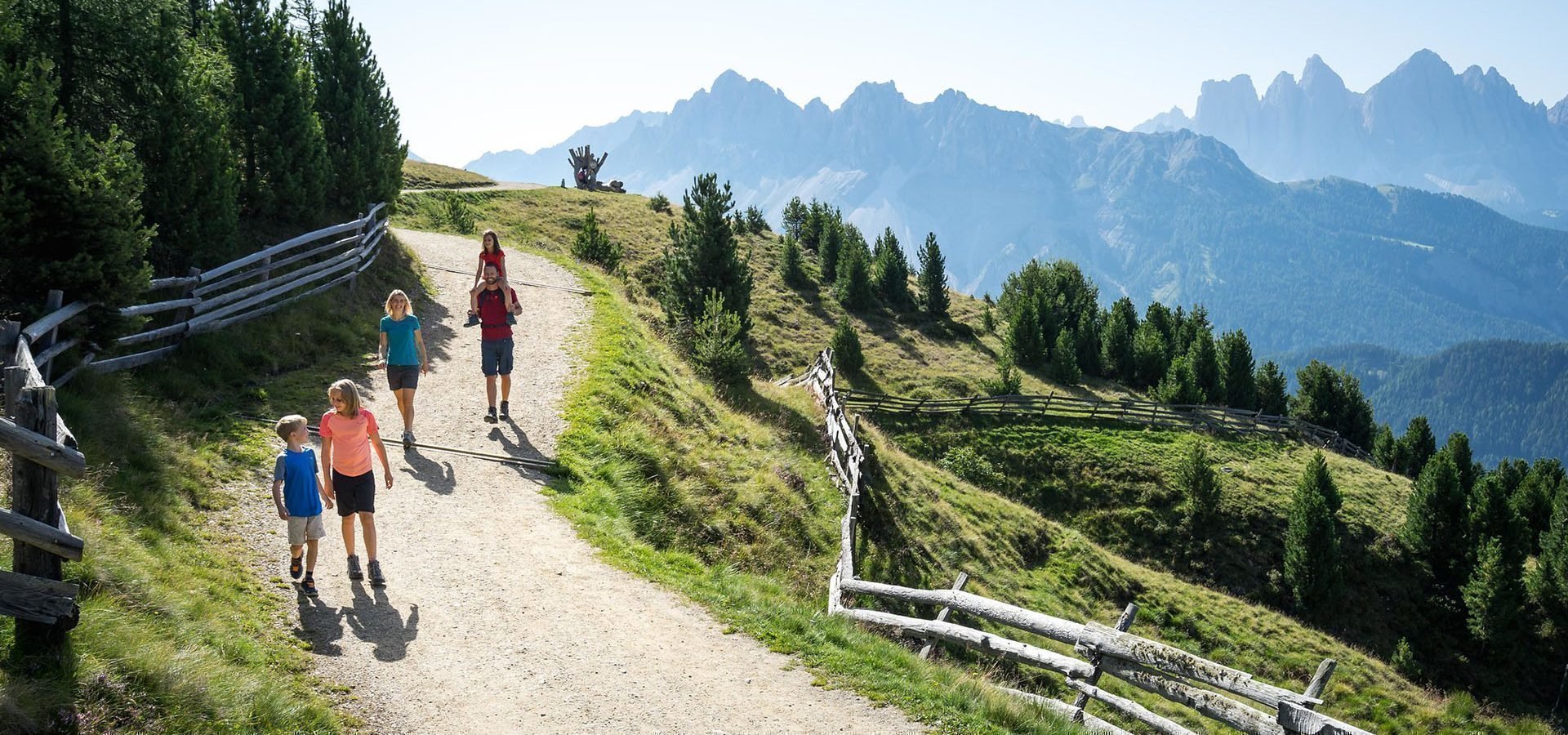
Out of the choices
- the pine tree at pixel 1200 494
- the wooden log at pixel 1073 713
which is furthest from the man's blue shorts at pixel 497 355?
the pine tree at pixel 1200 494

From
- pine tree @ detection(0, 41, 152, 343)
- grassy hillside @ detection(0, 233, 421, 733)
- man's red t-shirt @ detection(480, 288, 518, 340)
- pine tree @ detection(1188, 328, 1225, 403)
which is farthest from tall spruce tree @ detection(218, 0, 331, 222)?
pine tree @ detection(1188, 328, 1225, 403)

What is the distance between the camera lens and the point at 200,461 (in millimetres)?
10430

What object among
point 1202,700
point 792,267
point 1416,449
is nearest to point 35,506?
point 1202,700

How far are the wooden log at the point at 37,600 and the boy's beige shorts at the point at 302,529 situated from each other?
9.29 ft

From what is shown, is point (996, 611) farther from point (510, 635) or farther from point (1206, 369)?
point (1206, 369)

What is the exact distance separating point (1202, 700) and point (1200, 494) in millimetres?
25443

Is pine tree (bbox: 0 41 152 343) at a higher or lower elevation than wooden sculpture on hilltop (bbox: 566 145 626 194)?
lower

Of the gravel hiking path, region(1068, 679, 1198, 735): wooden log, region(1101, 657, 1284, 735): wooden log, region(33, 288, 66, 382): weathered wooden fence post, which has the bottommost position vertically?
region(1068, 679, 1198, 735): wooden log

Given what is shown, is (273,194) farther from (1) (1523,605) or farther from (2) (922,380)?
(1) (1523,605)

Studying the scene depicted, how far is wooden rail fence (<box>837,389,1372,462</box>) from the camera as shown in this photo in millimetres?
37125

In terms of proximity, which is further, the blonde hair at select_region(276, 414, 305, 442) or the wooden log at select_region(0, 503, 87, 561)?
the blonde hair at select_region(276, 414, 305, 442)

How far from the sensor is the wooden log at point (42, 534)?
5148mm

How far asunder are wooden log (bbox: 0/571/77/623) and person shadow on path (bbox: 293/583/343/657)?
231 centimetres

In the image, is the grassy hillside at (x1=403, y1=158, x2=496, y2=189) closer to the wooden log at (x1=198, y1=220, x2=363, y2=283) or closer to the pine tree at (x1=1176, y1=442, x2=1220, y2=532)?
the wooden log at (x1=198, y1=220, x2=363, y2=283)
